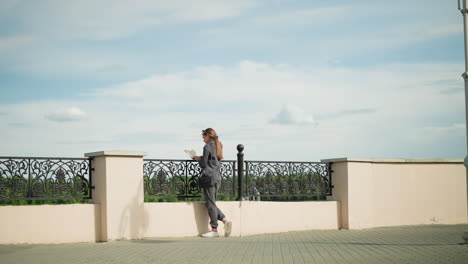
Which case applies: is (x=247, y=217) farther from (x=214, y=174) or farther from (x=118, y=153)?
(x=118, y=153)

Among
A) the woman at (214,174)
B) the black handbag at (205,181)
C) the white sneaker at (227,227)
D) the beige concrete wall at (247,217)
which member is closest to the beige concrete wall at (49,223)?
the beige concrete wall at (247,217)

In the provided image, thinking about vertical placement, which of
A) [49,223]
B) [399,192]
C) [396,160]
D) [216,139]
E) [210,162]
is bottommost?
[49,223]

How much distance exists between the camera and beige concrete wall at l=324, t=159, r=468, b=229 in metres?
15.7

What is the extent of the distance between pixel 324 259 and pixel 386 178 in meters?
7.34

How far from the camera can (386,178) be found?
53.8ft

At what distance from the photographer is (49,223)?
474 inches

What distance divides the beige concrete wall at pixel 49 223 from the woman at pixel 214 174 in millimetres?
2435

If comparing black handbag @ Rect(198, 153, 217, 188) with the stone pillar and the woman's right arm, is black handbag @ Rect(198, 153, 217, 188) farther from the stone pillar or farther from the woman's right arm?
the stone pillar

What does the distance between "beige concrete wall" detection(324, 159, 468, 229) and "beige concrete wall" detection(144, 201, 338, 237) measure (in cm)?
60

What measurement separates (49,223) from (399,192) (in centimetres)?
955

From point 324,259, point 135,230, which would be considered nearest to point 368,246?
point 324,259

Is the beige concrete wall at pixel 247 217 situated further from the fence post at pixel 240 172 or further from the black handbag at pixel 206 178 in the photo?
the black handbag at pixel 206 178

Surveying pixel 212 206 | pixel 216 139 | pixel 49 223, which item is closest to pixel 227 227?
pixel 212 206

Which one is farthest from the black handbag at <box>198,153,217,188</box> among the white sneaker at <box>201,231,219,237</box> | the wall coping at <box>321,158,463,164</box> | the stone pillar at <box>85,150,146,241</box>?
the wall coping at <box>321,158,463,164</box>
